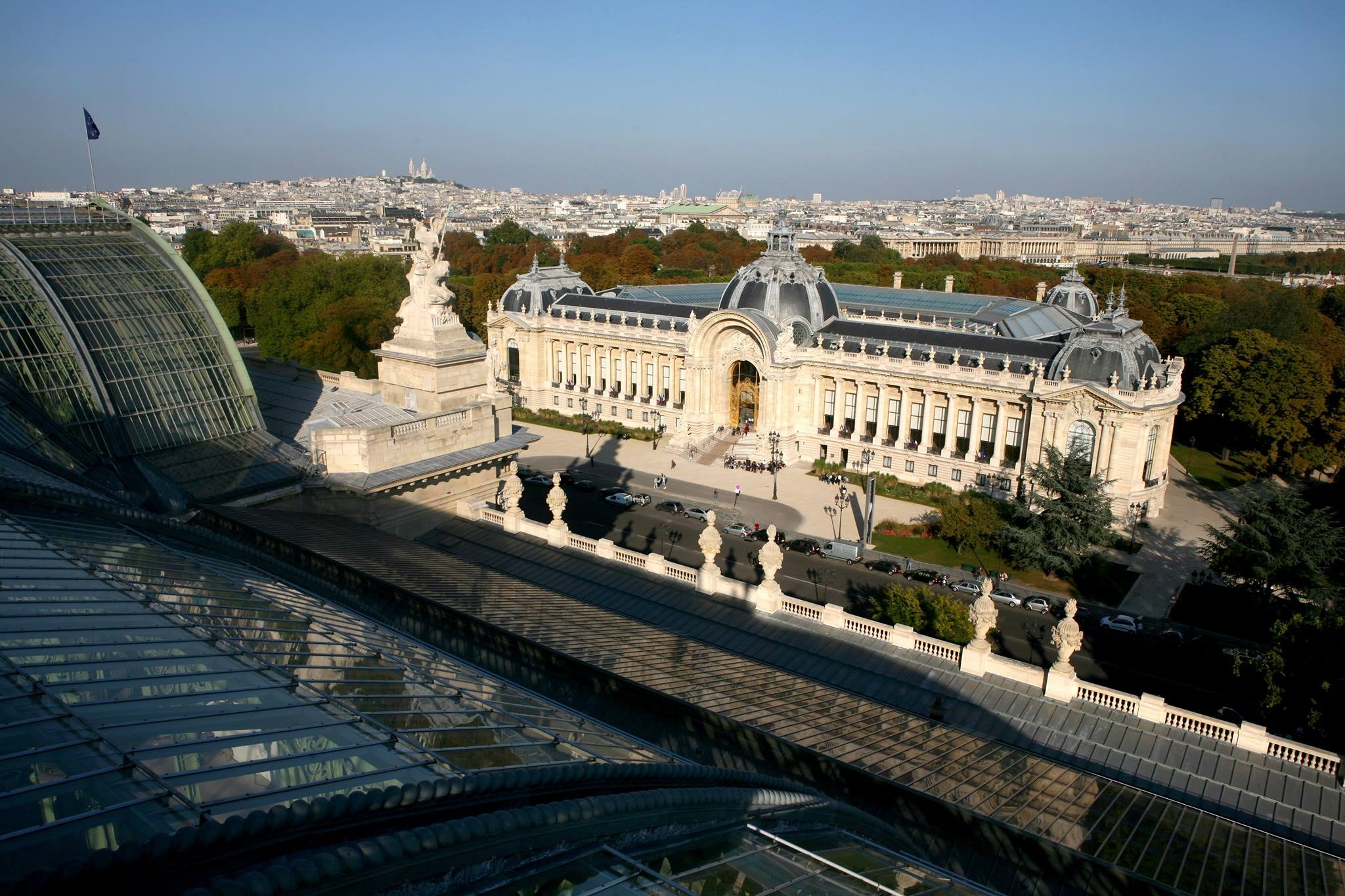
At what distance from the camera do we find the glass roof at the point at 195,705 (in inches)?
282

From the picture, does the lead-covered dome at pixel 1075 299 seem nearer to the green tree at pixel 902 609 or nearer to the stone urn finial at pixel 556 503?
the green tree at pixel 902 609

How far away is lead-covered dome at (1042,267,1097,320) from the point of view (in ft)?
269

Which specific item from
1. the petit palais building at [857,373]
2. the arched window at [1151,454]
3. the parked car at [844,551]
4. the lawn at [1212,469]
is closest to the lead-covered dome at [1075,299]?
the petit palais building at [857,373]

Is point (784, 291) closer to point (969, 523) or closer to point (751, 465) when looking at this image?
point (751, 465)

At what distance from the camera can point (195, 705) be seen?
29.8 ft

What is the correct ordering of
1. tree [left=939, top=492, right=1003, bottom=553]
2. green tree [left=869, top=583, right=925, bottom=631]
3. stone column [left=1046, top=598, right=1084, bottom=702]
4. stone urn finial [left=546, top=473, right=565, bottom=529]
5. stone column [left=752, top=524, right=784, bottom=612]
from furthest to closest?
tree [left=939, top=492, right=1003, bottom=553], green tree [left=869, top=583, right=925, bottom=631], stone urn finial [left=546, top=473, right=565, bottom=529], stone column [left=752, top=524, right=784, bottom=612], stone column [left=1046, top=598, right=1084, bottom=702]

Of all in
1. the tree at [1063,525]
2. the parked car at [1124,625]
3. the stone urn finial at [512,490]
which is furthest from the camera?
the tree at [1063,525]

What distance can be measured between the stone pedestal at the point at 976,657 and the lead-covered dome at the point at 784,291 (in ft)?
157

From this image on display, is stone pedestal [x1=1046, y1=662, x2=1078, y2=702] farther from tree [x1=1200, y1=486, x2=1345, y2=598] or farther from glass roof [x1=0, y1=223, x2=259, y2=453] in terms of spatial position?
tree [x1=1200, y1=486, x2=1345, y2=598]

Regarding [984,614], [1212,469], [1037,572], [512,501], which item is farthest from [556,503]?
[1212,469]

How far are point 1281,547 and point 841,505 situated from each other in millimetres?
24077

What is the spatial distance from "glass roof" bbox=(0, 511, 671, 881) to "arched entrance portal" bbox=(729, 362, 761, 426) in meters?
59.5

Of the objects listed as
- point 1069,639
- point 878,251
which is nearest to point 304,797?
point 1069,639

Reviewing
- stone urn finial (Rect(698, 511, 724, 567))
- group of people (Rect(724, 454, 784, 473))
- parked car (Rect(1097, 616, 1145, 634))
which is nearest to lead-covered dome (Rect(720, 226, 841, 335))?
group of people (Rect(724, 454, 784, 473))
